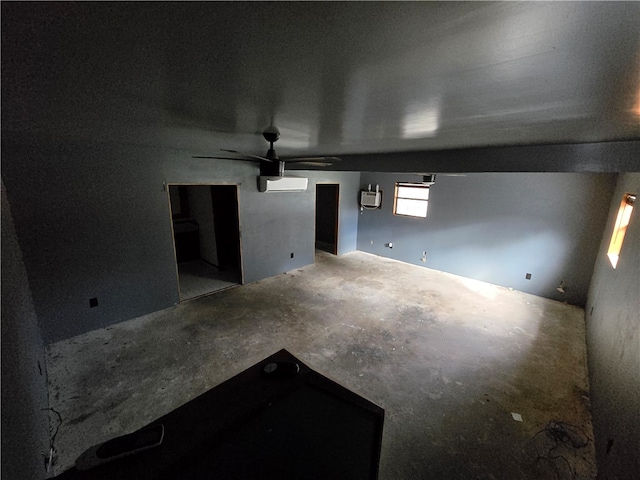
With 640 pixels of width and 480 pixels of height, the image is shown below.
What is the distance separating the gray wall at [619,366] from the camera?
155 centimetres

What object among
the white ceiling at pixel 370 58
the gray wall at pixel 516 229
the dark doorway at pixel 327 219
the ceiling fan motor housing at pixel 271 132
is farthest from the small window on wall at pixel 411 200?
the ceiling fan motor housing at pixel 271 132

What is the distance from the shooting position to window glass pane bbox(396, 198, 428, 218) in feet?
20.2

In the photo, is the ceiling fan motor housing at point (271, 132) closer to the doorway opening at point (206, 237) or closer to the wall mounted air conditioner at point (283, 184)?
the wall mounted air conditioner at point (283, 184)

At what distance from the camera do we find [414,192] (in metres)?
6.30

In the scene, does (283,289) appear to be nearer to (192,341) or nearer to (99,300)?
(192,341)

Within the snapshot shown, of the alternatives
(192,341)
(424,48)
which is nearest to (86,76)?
(424,48)

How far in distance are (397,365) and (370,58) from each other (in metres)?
3.02

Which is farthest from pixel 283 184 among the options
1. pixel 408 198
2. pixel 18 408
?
pixel 18 408

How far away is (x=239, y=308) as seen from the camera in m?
4.20

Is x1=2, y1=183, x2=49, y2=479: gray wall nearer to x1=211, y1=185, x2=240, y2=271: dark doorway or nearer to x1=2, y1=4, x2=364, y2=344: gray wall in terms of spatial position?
x1=2, y1=4, x2=364, y2=344: gray wall

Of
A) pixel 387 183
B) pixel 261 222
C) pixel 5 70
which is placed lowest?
pixel 261 222

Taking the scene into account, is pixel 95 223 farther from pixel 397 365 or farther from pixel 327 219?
pixel 327 219

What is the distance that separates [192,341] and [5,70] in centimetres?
303

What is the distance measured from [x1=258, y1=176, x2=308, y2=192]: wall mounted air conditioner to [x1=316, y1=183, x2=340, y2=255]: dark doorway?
1.81 m
